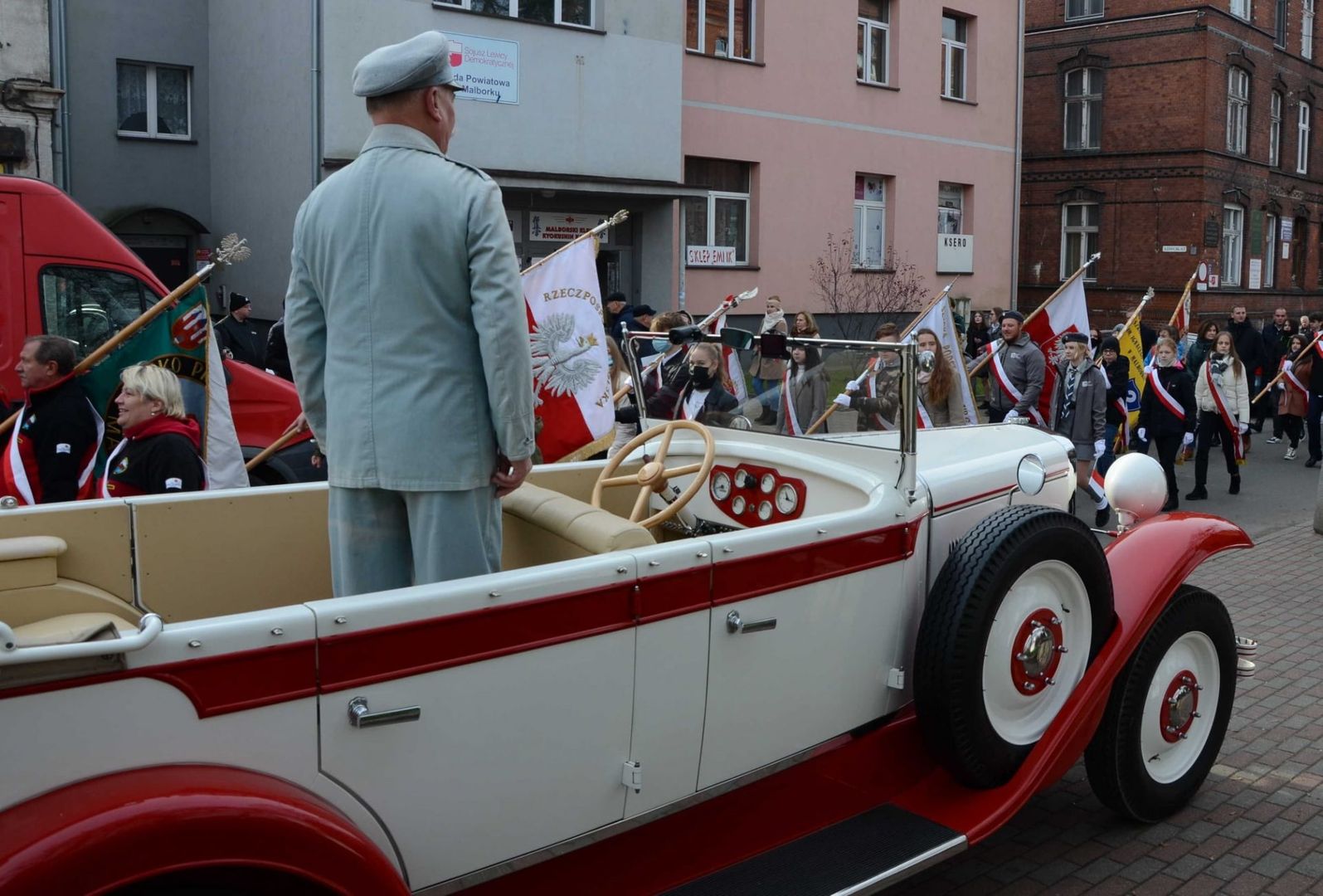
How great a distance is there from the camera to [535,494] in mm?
3707

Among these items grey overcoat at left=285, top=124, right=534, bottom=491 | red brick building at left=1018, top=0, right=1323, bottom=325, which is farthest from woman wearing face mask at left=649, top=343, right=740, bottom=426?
red brick building at left=1018, top=0, right=1323, bottom=325

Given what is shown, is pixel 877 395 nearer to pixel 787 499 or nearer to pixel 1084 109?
pixel 787 499

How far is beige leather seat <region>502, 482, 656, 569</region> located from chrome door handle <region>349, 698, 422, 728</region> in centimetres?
83

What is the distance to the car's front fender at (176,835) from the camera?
193 centimetres

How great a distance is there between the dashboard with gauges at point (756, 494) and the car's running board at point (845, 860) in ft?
3.30

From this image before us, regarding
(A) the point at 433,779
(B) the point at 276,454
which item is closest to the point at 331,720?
(A) the point at 433,779

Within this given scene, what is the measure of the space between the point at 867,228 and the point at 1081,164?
11.1m

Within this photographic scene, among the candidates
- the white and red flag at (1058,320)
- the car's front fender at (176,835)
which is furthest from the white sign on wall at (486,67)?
the car's front fender at (176,835)

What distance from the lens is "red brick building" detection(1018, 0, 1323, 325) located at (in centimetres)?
2962

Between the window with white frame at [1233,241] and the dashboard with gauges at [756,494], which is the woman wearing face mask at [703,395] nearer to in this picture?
the dashboard with gauges at [756,494]

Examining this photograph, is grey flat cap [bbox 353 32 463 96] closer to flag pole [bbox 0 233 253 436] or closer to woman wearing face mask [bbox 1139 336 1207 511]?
flag pole [bbox 0 233 253 436]

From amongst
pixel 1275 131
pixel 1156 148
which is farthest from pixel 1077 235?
pixel 1275 131

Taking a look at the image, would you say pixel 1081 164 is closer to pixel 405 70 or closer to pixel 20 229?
pixel 20 229

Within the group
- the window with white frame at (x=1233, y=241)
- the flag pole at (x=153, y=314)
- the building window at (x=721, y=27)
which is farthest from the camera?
the window with white frame at (x=1233, y=241)
